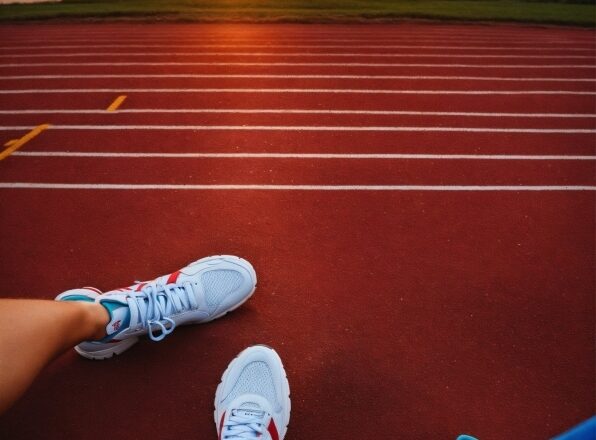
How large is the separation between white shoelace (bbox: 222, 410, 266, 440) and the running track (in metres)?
0.19

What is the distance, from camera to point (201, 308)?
2.05m

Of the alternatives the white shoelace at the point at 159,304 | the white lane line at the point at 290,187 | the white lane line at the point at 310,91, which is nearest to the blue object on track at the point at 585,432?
the white shoelace at the point at 159,304

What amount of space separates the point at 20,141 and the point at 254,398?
324 centimetres

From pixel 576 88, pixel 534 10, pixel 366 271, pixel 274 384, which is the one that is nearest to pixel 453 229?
pixel 366 271

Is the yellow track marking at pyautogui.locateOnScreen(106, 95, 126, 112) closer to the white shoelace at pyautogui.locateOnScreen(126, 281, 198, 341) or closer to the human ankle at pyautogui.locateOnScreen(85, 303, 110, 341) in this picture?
the white shoelace at pyautogui.locateOnScreen(126, 281, 198, 341)

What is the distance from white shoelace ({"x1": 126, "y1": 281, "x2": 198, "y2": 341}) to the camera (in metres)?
1.86

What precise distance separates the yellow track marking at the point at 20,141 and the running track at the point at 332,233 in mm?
74

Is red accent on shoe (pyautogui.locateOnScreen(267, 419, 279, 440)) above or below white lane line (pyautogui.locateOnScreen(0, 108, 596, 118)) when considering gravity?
below

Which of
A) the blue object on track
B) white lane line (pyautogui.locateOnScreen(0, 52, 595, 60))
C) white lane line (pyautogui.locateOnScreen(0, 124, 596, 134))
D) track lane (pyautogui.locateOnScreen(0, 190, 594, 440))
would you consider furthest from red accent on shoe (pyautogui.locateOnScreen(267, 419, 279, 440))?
white lane line (pyautogui.locateOnScreen(0, 52, 595, 60))

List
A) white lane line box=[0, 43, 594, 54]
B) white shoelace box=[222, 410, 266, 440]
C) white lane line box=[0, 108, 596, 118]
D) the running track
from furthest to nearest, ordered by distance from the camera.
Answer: white lane line box=[0, 43, 594, 54] < white lane line box=[0, 108, 596, 118] < the running track < white shoelace box=[222, 410, 266, 440]

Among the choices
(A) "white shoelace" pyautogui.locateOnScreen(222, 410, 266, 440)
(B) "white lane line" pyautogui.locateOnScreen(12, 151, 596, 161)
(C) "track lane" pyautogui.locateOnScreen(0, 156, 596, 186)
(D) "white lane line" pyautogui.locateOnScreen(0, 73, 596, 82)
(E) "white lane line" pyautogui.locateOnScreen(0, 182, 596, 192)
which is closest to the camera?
(A) "white shoelace" pyautogui.locateOnScreen(222, 410, 266, 440)

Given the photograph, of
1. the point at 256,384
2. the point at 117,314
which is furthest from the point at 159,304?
the point at 256,384

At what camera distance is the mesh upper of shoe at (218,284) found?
81.8 inches

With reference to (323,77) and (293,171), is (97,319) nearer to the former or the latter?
(293,171)
